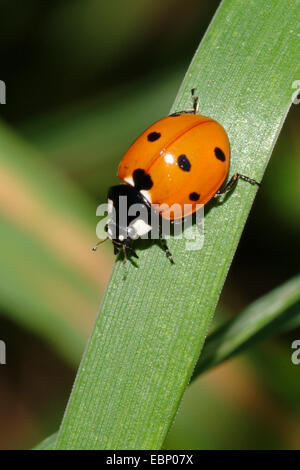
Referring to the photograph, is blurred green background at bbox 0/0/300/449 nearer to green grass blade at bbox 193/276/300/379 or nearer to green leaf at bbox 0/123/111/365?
green leaf at bbox 0/123/111/365

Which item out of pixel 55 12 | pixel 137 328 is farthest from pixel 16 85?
pixel 137 328

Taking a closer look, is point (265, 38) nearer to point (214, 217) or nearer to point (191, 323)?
point (214, 217)

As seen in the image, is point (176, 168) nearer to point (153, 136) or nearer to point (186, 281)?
point (153, 136)

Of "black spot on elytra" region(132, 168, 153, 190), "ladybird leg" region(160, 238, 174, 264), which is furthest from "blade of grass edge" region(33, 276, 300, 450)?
"black spot on elytra" region(132, 168, 153, 190)

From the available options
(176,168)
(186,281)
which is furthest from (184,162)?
(186,281)

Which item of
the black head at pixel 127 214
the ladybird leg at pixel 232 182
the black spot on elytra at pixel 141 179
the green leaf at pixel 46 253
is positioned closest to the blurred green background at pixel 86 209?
the green leaf at pixel 46 253
